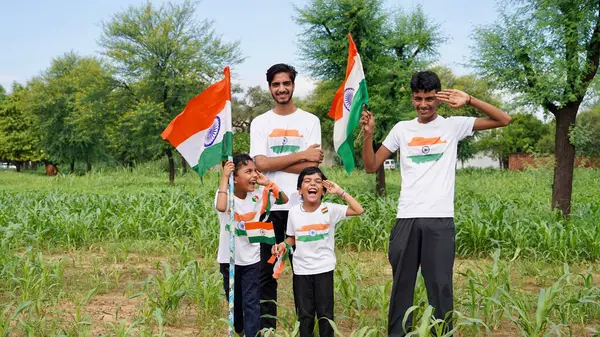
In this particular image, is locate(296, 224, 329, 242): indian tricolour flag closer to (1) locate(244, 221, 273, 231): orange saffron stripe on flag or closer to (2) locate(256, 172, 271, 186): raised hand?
(1) locate(244, 221, 273, 231): orange saffron stripe on flag

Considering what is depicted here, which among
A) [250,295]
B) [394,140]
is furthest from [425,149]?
[250,295]

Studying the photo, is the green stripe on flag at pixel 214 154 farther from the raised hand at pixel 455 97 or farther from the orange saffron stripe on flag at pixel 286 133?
the raised hand at pixel 455 97

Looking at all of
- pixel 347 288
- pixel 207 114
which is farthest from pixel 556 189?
pixel 207 114

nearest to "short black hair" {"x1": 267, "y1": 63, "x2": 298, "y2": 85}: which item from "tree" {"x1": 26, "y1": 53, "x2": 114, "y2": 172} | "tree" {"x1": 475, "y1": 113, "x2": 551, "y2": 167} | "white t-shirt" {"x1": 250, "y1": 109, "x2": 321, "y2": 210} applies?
"white t-shirt" {"x1": 250, "y1": 109, "x2": 321, "y2": 210}

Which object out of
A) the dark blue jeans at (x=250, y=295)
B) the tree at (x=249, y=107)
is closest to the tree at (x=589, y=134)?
the dark blue jeans at (x=250, y=295)

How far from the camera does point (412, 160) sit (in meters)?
3.54

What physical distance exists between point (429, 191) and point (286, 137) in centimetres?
100

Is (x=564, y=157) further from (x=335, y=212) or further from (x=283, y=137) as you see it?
(x=283, y=137)

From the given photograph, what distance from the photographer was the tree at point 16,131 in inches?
1887

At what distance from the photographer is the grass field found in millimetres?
4375

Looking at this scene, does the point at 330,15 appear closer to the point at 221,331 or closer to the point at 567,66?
the point at 567,66

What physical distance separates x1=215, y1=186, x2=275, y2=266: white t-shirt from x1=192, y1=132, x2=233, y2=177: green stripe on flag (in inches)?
8.8

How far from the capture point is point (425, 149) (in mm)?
3496

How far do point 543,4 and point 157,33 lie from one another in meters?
17.6
